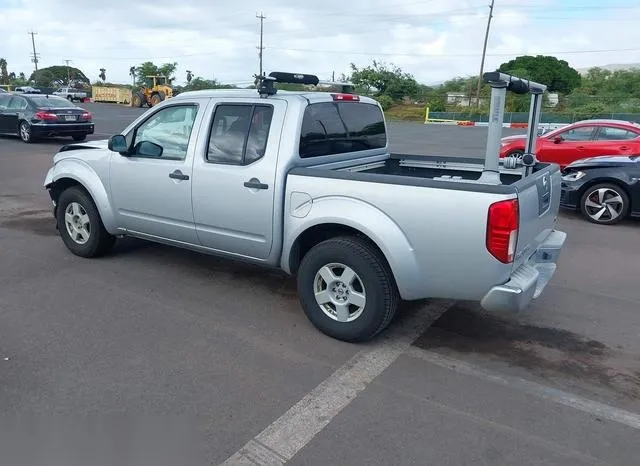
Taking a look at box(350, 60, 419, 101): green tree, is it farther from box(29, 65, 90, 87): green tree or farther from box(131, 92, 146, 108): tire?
box(29, 65, 90, 87): green tree

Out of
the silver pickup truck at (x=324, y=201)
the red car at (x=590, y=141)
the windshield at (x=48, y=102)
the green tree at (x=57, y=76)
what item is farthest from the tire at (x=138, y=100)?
the green tree at (x=57, y=76)

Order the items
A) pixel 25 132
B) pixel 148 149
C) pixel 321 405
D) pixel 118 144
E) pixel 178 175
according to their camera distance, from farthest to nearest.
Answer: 1. pixel 25 132
2. pixel 118 144
3. pixel 148 149
4. pixel 178 175
5. pixel 321 405

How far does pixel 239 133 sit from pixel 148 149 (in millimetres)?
1065

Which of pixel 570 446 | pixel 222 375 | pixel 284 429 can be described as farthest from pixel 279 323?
pixel 570 446

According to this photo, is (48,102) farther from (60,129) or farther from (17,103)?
(60,129)

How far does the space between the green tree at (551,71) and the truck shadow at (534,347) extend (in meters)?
67.4

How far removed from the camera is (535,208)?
3.83 m

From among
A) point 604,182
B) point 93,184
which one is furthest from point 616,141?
point 93,184

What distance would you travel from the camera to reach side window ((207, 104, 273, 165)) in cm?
446

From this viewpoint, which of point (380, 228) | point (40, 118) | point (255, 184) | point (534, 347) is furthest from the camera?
point (40, 118)

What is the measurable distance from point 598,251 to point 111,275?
5.82 m

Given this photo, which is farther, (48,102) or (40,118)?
(48,102)

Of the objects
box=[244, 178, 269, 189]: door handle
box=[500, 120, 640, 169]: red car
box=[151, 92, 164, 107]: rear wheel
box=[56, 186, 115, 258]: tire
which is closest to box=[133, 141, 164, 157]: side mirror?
box=[56, 186, 115, 258]: tire

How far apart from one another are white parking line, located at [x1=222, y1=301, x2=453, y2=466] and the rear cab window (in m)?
1.65
